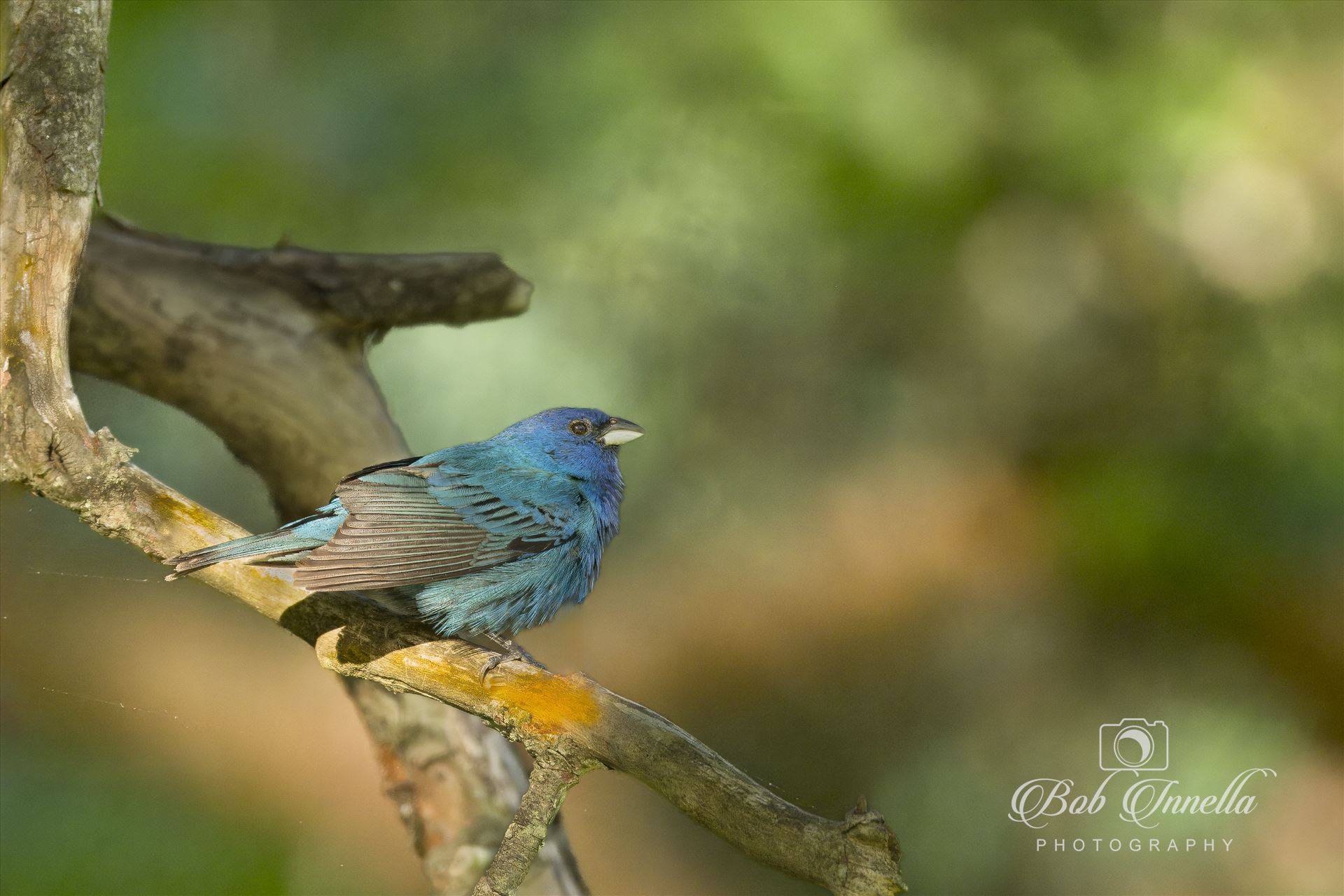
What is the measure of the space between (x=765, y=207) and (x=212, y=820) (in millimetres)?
3081

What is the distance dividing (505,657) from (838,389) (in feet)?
8.36

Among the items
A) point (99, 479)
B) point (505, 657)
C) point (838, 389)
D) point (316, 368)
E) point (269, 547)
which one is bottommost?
point (99, 479)

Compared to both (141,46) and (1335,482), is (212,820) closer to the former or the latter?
(141,46)

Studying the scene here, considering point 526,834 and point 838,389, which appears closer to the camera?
point 526,834

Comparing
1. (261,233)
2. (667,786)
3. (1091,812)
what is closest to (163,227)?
(261,233)

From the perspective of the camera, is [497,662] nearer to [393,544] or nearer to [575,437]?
[393,544]

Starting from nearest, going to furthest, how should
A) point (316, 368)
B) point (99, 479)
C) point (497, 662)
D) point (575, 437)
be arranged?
point (497, 662)
point (99, 479)
point (575, 437)
point (316, 368)

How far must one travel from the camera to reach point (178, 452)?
3.75 m

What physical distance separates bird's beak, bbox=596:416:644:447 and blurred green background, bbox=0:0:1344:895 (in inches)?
44.2

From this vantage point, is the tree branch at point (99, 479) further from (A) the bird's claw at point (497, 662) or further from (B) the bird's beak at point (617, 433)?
(B) the bird's beak at point (617, 433)

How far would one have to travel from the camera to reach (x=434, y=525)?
2254 millimetres

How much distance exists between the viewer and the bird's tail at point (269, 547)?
1970mm

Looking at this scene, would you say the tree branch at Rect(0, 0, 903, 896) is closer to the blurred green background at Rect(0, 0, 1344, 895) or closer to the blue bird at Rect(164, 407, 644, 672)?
the blue bird at Rect(164, 407, 644, 672)

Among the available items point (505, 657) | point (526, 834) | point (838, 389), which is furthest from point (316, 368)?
point (838, 389)
